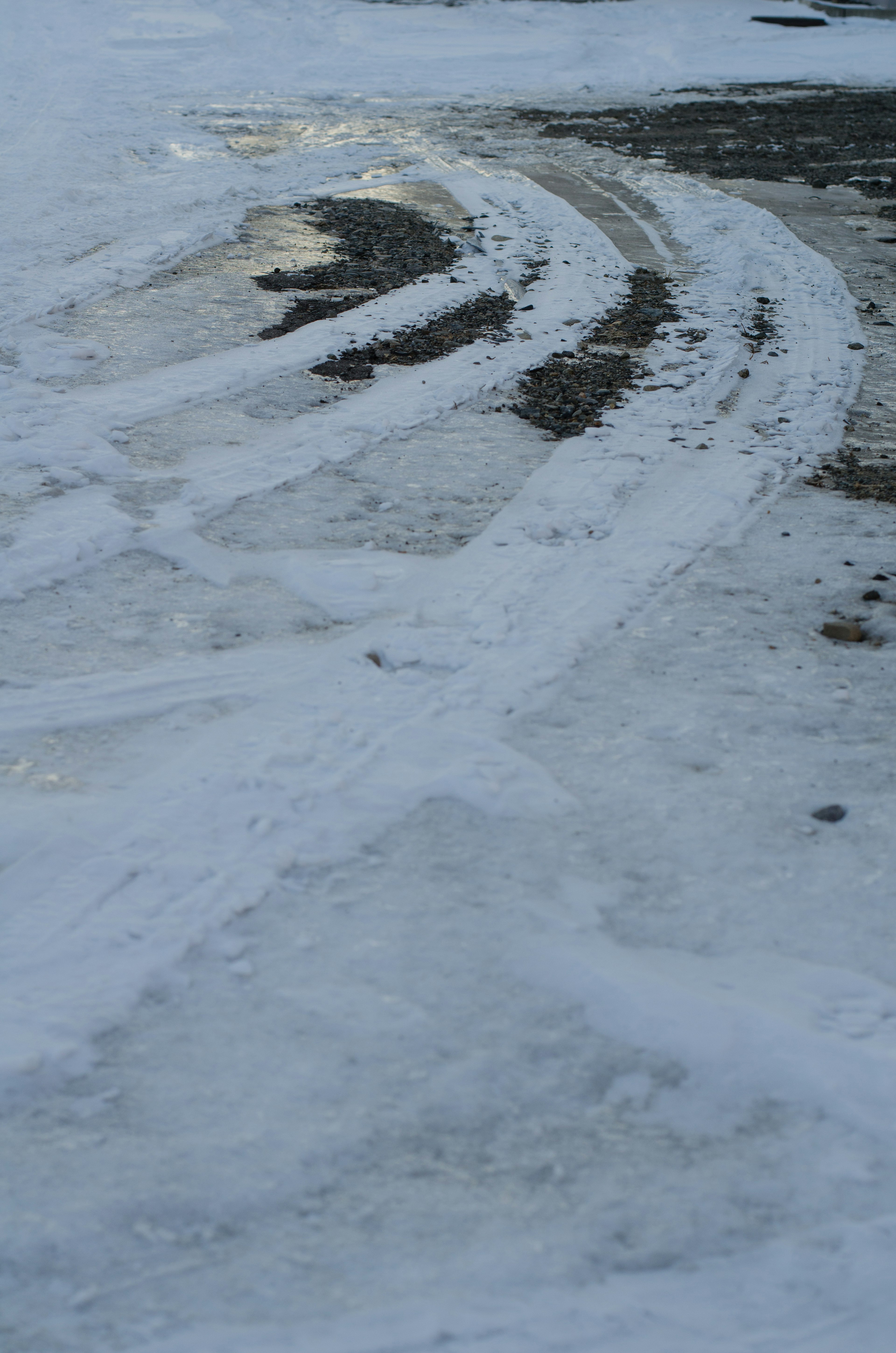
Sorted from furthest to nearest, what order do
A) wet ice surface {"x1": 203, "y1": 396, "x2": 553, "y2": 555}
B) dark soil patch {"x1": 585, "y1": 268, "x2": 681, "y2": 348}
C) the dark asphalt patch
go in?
the dark asphalt patch → dark soil patch {"x1": 585, "y1": 268, "x2": 681, "y2": 348} → wet ice surface {"x1": 203, "y1": 396, "x2": 553, "y2": 555}

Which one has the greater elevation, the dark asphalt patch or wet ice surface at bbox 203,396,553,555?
the dark asphalt patch

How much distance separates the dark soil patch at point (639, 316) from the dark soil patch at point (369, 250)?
132 cm

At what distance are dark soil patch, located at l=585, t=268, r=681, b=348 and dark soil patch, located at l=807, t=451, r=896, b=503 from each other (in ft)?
5.29

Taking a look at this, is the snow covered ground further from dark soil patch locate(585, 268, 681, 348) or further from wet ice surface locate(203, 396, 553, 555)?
dark soil patch locate(585, 268, 681, 348)

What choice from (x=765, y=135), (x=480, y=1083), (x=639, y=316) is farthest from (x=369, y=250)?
(x=765, y=135)

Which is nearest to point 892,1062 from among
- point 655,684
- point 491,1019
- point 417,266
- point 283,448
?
point 491,1019

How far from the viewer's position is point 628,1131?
1.81 metres

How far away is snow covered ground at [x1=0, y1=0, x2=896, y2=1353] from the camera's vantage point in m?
1.62

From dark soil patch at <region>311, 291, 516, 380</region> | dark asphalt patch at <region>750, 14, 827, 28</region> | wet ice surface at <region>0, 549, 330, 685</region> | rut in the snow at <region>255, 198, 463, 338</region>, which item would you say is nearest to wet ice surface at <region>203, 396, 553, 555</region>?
wet ice surface at <region>0, 549, 330, 685</region>

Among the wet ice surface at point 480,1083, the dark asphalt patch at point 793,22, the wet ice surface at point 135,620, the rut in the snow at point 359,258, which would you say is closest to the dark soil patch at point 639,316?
the rut in the snow at point 359,258

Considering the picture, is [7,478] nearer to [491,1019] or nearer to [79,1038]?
[79,1038]

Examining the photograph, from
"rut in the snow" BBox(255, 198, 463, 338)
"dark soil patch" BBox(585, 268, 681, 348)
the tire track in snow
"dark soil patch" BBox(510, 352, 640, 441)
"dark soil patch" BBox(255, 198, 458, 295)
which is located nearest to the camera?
the tire track in snow

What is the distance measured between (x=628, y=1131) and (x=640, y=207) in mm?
8238

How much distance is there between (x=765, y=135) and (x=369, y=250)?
22.8ft
